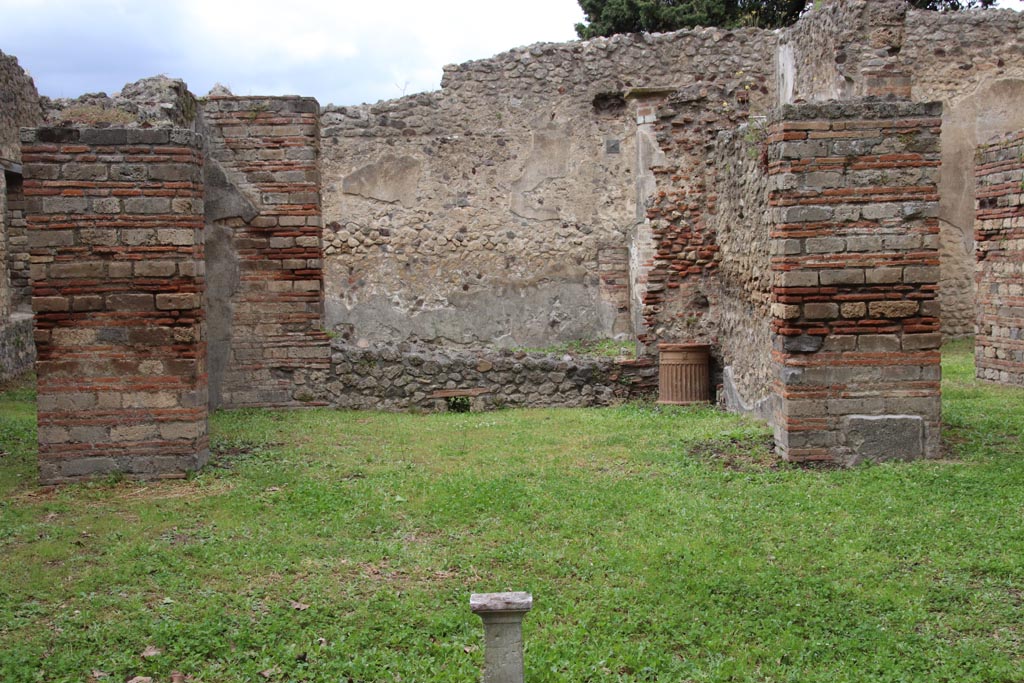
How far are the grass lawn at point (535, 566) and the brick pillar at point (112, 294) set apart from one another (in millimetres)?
375

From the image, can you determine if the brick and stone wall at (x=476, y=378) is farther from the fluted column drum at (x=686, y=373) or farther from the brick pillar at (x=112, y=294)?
the brick pillar at (x=112, y=294)

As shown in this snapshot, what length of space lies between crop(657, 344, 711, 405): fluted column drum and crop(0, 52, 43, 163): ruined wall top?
8896mm

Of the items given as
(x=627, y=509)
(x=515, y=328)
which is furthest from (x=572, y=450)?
(x=515, y=328)

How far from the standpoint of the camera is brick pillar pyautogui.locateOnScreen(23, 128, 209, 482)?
6.93 m

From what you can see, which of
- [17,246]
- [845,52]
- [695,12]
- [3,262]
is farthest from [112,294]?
[695,12]

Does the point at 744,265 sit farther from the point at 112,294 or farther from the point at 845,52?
the point at 112,294

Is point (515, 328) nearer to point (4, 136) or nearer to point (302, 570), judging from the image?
point (4, 136)

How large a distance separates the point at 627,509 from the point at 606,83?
11.0m

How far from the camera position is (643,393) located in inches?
426

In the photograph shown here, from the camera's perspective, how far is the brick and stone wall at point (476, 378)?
10391 mm

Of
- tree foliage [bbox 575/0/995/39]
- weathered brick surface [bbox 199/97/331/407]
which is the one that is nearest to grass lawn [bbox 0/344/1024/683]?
weathered brick surface [bbox 199/97/331/407]

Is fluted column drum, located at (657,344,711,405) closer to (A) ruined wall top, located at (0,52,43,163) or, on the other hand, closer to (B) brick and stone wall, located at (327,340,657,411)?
(B) brick and stone wall, located at (327,340,657,411)

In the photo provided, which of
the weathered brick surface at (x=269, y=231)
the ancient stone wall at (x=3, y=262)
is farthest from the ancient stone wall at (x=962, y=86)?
the ancient stone wall at (x=3, y=262)

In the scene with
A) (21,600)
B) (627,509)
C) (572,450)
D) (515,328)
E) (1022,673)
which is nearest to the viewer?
(1022,673)
